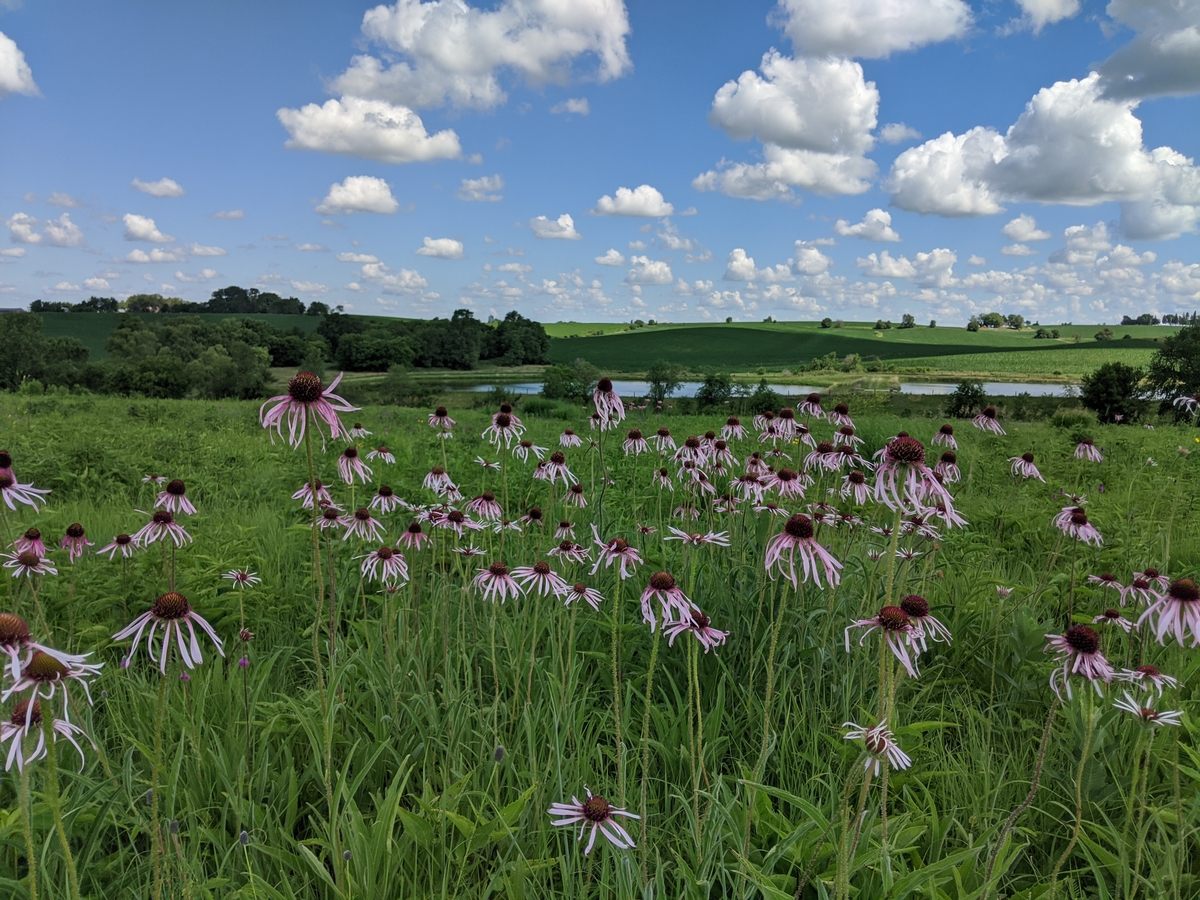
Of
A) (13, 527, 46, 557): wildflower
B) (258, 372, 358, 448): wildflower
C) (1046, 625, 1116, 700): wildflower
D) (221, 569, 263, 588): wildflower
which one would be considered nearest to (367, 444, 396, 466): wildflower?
(221, 569, 263, 588): wildflower

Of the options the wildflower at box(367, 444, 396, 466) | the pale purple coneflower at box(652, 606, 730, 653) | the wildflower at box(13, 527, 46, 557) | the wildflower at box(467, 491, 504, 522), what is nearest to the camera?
the pale purple coneflower at box(652, 606, 730, 653)

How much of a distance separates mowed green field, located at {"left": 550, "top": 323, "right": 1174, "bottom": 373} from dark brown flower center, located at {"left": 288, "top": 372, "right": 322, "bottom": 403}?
178 feet

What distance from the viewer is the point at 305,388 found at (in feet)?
5.64

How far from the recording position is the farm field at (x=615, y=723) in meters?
2.02

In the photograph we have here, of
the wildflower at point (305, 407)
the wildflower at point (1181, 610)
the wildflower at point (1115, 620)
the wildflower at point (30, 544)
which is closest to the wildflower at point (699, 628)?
the wildflower at point (305, 407)

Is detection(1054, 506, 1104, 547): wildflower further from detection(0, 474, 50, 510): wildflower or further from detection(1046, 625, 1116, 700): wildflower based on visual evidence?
detection(0, 474, 50, 510): wildflower

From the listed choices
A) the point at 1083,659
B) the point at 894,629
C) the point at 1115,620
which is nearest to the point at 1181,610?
the point at 1083,659

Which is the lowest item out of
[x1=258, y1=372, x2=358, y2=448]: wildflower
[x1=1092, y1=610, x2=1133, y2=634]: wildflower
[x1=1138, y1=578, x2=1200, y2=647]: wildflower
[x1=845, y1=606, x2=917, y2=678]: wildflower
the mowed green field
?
[x1=1092, y1=610, x2=1133, y2=634]: wildflower

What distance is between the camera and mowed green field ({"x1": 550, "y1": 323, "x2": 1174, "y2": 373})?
6147cm

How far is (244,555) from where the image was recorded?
4.70m

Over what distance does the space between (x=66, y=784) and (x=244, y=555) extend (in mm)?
2143

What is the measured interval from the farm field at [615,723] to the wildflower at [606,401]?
0.44 meters

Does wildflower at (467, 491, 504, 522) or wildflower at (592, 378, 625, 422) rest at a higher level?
wildflower at (592, 378, 625, 422)

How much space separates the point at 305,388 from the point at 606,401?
1.76m
